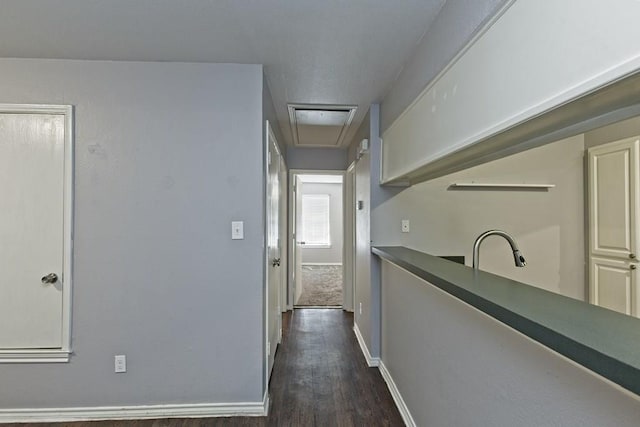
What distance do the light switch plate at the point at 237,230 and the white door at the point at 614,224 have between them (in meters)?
2.65

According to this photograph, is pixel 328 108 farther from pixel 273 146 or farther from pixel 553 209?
pixel 553 209

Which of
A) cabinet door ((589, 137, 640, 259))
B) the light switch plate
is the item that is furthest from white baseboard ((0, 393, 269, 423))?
cabinet door ((589, 137, 640, 259))

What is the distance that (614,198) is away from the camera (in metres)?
2.49

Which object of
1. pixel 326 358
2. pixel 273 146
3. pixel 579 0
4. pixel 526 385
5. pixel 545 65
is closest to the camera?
pixel 579 0

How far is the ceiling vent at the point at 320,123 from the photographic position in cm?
334

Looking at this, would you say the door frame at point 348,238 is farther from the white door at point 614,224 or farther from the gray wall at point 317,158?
the white door at point 614,224

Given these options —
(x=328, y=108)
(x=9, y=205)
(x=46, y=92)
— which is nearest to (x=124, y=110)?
(x=46, y=92)

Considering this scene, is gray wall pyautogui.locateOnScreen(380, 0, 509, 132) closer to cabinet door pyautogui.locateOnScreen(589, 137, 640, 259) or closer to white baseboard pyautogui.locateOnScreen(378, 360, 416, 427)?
cabinet door pyautogui.locateOnScreen(589, 137, 640, 259)

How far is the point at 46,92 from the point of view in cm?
232

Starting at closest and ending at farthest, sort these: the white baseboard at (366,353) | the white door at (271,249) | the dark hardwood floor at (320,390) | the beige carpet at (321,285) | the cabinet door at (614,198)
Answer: the dark hardwood floor at (320,390)
the cabinet door at (614,198)
the white door at (271,249)
the white baseboard at (366,353)
the beige carpet at (321,285)

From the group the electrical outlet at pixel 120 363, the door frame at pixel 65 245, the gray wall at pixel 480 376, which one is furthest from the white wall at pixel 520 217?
the door frame at pixel 65 245

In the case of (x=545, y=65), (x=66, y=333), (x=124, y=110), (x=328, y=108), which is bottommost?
(x=66, y=333)

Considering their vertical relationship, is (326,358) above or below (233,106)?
below

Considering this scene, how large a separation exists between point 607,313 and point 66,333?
287 cm
